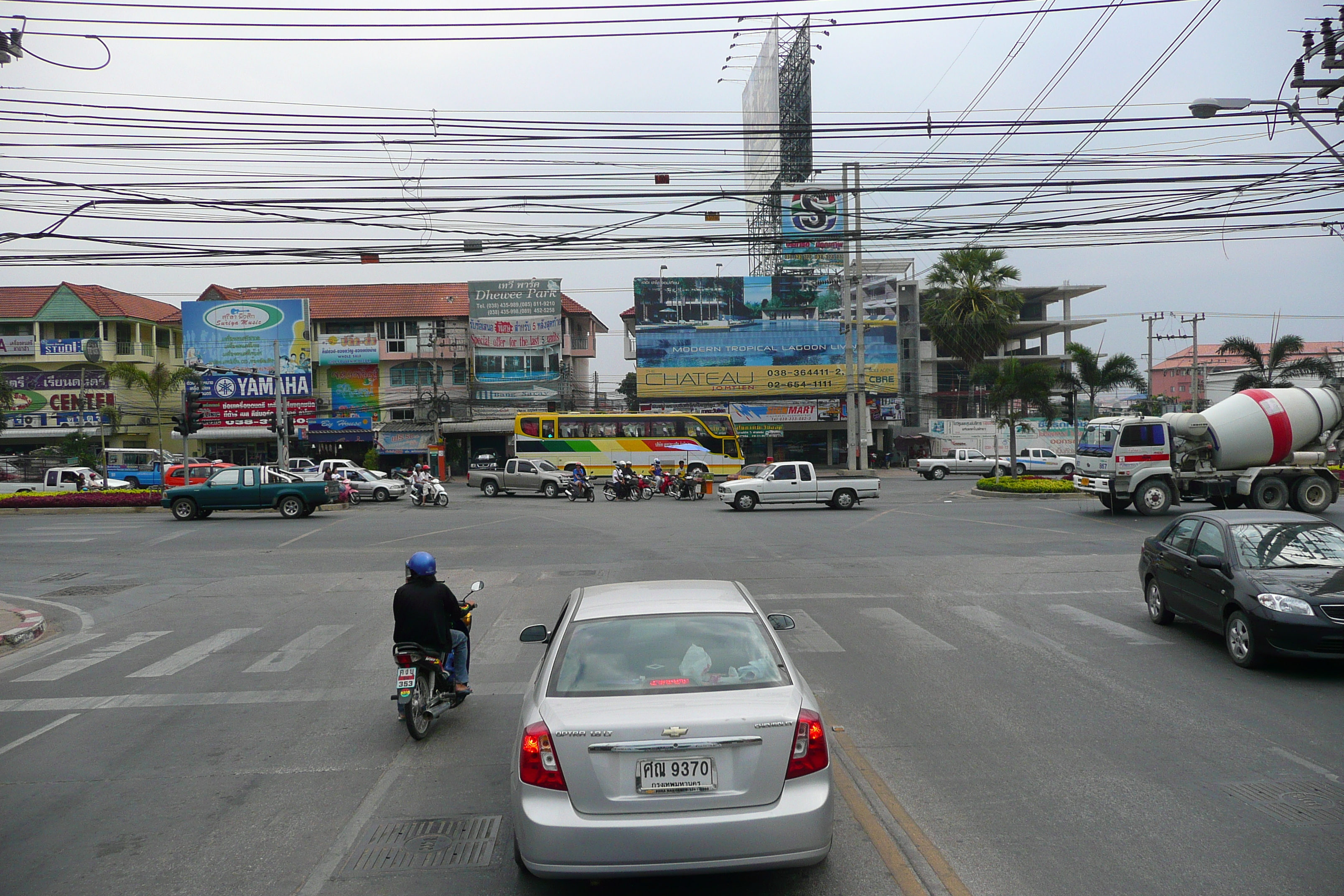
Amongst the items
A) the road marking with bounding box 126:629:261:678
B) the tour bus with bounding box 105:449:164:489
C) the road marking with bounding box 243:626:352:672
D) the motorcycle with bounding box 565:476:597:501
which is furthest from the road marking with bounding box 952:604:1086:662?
the tour bus with bounding box 105:449:164:489

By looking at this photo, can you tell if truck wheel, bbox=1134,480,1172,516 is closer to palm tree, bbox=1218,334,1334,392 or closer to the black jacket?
palm tree, bbox=1218,334,1334,392

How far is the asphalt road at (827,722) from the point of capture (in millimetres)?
5062

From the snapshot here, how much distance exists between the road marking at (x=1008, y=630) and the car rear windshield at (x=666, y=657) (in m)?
6.18

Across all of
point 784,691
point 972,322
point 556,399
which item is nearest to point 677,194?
point 784,691

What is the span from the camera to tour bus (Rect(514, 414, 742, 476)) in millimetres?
48625

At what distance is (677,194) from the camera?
18.6 m

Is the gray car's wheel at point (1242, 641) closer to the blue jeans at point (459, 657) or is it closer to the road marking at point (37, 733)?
the blue jeans at point (459, 657)

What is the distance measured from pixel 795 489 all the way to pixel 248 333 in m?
40.8

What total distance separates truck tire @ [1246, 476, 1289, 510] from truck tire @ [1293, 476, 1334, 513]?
0.96ft

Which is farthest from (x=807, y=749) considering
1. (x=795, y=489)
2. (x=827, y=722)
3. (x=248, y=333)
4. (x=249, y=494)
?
(x=248, y=333)

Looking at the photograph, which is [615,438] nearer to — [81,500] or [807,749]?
[81,500]

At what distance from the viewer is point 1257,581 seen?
371 inches

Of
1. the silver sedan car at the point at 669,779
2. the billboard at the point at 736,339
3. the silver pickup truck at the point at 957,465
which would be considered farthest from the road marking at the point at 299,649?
the billboard at the point at 736,339

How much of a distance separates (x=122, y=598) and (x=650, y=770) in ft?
48.8
